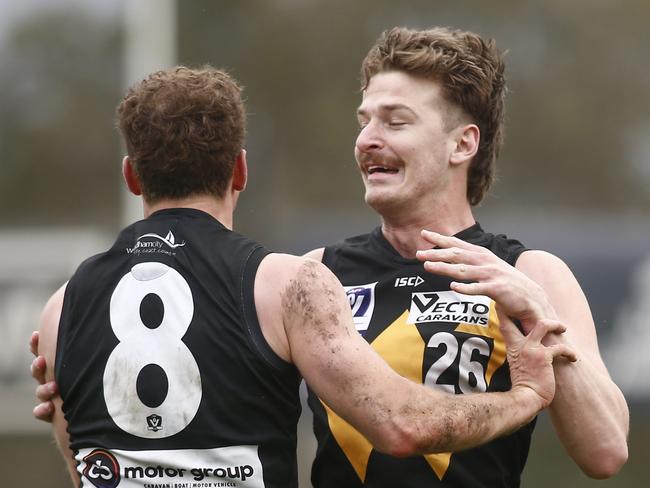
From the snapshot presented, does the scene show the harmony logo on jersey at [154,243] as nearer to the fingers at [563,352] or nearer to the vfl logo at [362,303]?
the vfl logo at [362,303]

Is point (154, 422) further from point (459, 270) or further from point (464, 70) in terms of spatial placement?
point (464, 70)

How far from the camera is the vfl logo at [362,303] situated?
14.8 feet

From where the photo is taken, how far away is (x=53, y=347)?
4020 mm

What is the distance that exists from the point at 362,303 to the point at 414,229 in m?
0.37

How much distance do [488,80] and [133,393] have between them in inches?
74.2

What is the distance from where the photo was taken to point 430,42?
473 cm

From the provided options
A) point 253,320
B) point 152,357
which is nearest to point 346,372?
point 253,320

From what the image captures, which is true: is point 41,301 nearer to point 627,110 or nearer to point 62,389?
point 62,389

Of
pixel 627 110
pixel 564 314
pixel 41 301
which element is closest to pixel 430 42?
pixel 564 314

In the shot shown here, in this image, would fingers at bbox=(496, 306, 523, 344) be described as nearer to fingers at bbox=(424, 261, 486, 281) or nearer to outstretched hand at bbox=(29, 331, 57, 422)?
fingers at bbox=(424, 261, 486, 281)

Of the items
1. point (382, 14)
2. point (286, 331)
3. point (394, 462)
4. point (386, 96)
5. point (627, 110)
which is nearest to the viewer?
point (286, 331)

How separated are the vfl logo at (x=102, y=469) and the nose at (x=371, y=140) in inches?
59.8

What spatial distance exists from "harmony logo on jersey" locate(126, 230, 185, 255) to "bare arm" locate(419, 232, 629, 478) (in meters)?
0.81

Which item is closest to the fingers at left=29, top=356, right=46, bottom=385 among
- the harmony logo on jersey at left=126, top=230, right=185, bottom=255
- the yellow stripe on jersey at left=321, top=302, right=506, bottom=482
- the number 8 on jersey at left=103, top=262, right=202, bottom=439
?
the number 8 on jersey at left=103, top=262, right=202, bottom=439
